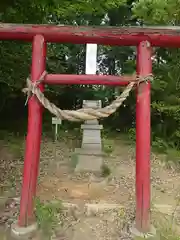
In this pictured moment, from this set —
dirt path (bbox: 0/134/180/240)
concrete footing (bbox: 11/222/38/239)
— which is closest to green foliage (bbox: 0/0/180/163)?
dirt path (bbox: 0/134/180/240)

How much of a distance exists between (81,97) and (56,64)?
2.35 m

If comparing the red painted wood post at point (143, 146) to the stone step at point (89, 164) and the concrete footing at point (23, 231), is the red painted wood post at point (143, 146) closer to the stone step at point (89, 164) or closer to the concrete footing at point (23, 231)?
the concrete footing at point (23, 231)

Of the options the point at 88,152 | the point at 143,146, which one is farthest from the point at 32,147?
the point at 88,152

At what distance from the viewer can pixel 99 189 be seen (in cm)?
573

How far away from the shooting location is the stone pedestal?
276 inches

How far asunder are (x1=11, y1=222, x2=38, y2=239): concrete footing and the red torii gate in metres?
0.06

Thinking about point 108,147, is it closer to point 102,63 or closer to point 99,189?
point 99,189

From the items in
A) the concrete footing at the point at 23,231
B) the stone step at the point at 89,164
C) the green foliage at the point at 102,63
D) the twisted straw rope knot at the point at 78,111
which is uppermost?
the green foliage at the point at 102,63

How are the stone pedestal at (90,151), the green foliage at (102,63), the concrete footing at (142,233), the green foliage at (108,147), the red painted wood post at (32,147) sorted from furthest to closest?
the green foliage at (108,147)
the stone pedestal at (90,151)
the green foliage at (102,63)
the red painted wood post at (32,147)
the concrete footing at (142,233)

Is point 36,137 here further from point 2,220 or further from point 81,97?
point 81,97

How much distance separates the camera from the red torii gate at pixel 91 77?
3.69m

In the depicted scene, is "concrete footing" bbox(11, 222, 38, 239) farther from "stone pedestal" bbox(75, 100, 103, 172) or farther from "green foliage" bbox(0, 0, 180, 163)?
"green foliage" bbox(0, 0, 180, 163)

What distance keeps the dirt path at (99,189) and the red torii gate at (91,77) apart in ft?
1.87

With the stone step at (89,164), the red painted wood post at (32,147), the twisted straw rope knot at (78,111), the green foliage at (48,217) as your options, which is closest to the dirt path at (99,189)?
the green foliage at (48,217)
